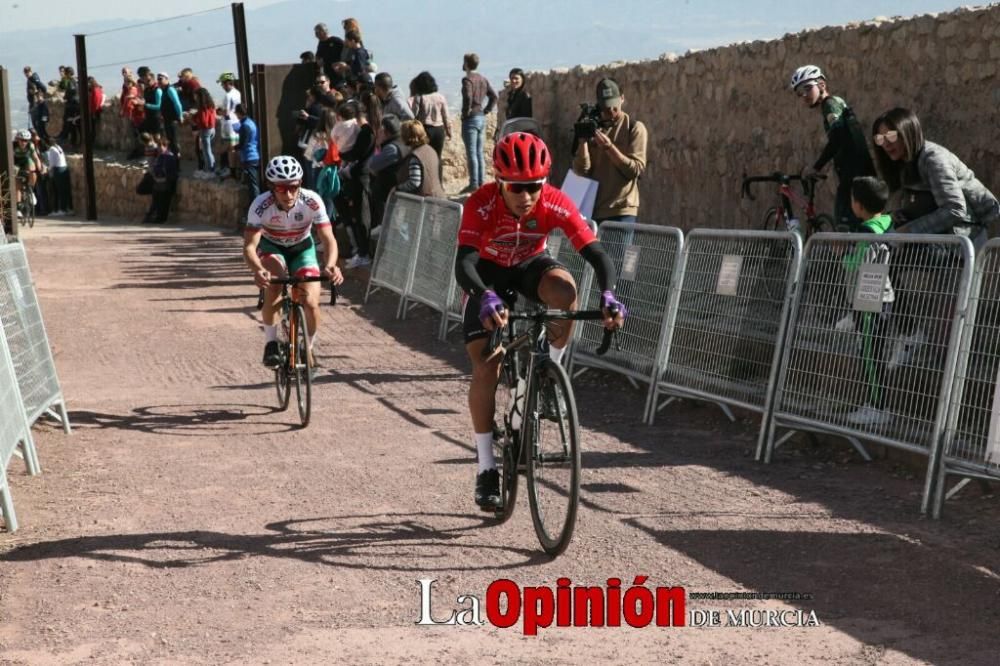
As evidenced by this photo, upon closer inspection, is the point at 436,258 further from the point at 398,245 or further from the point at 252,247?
the point at 252,247

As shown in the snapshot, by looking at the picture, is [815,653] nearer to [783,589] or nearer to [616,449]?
[783,589]

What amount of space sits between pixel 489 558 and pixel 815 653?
1.79 metres

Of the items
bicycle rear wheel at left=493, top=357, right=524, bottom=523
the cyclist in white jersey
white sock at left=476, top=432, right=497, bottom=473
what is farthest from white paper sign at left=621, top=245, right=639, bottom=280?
white sock at left=476, top=432, right=497, bottom=473

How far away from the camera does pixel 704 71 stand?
53.0ft

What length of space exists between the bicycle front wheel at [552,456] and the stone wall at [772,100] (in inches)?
229

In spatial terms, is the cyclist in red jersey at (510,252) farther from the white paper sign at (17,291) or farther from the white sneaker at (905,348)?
the white paper sign at (17,291)

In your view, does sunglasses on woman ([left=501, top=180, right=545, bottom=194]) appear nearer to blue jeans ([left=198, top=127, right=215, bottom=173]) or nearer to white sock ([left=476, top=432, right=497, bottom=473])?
white sock ([left=476, top=432, right=497, bottom=473])

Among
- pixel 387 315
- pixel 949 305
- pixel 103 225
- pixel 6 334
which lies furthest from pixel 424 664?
pixel 103 225

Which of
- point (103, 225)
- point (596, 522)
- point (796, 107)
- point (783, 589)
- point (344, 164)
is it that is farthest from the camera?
point (103, 225)

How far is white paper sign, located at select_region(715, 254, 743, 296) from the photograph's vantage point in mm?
9594

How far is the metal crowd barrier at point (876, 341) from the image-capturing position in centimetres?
764

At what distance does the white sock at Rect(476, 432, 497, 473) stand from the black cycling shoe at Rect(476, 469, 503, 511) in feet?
0.10

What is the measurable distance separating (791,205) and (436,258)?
12.9 ft

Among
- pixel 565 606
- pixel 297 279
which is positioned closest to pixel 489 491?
pixel 565 606
